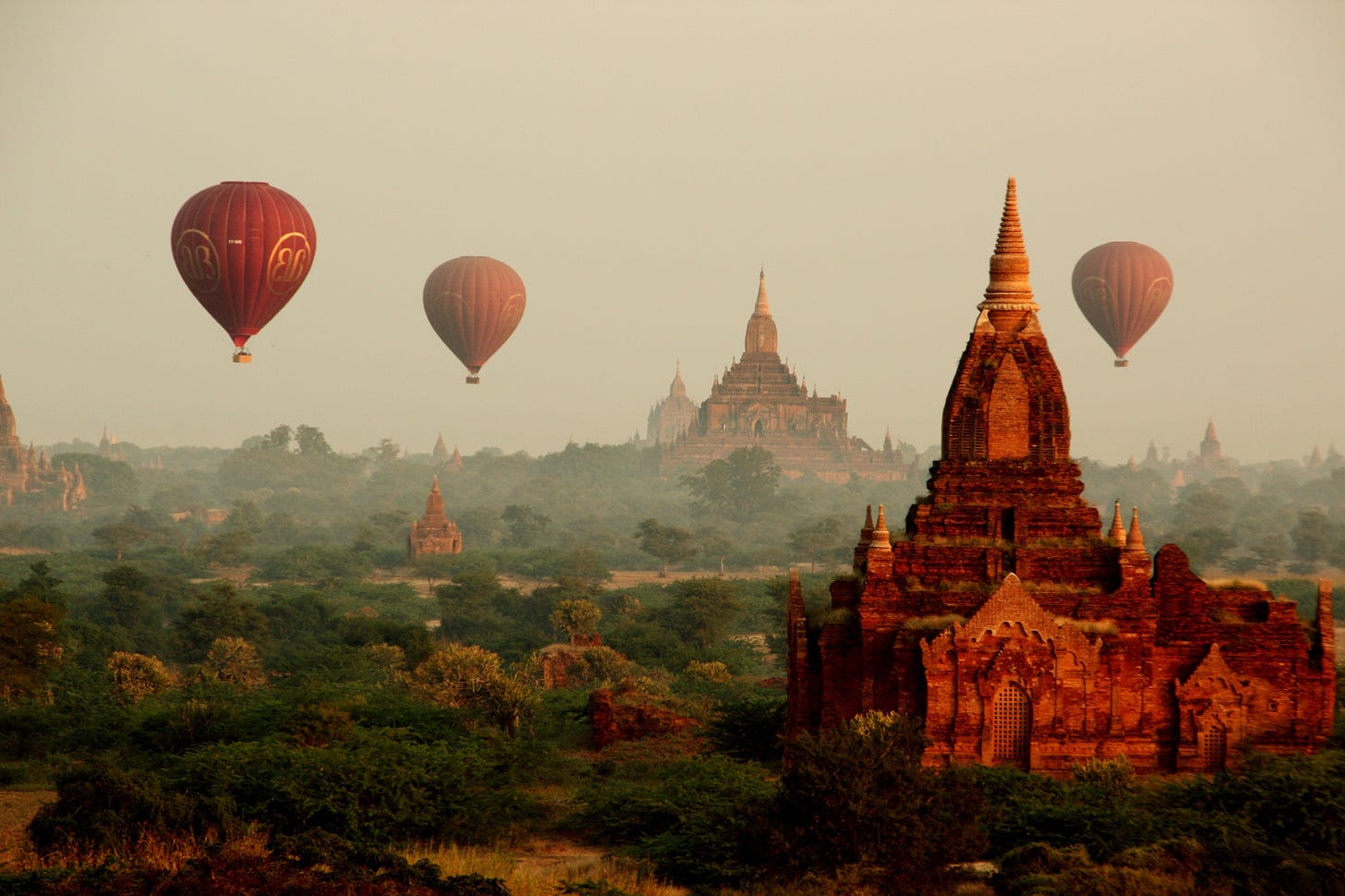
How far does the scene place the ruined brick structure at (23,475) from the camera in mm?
161625

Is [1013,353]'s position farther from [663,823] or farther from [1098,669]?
[663,823]

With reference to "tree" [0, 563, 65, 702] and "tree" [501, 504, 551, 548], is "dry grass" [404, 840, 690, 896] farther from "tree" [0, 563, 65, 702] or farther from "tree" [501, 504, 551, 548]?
"tree" [501, 504, 551, 548]

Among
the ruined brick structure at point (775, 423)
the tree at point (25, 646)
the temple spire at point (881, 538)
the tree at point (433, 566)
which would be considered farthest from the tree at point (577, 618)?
the ruined brick structure at point (775, 423)

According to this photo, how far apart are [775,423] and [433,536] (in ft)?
222

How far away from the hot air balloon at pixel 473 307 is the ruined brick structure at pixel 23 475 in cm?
7533

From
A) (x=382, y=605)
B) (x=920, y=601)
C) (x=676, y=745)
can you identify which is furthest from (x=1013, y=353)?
(x=382, y=605)

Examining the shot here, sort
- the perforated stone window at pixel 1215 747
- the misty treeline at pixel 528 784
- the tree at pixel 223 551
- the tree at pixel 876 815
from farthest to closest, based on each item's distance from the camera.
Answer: the tree at pixel 223 551 < the perforated stone window at pixel 1215 747 < the tree at pixel 876 815 < the misty treeline at pixel 528 784

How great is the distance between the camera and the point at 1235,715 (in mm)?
29859

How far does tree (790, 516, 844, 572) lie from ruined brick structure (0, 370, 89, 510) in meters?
74.5

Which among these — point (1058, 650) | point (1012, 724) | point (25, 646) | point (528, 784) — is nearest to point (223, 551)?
point (25, 646)

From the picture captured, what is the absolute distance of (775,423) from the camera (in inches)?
6698

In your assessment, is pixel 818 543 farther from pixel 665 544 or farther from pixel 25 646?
pixel 25 646

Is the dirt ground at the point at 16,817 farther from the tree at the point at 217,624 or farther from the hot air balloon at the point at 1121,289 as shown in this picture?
the hot air balloon at the point at 1121,289

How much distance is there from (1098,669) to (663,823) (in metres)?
6.99
